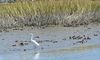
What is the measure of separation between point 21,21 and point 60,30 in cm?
256

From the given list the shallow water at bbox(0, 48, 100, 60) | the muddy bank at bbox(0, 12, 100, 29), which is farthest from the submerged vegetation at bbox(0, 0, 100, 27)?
the shallow water at bbox(0, 48, 100, 60)

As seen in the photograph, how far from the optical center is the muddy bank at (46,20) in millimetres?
23594

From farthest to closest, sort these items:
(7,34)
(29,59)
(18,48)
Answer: (7,34) < (18,48) < (29,59)

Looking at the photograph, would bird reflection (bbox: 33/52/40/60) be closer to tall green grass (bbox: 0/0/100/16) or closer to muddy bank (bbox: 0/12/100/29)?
muddy bank (bbox: 0/12/100/29)

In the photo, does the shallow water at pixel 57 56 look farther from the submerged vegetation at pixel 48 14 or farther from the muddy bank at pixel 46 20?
the submerged vegetation at pixel 48 14

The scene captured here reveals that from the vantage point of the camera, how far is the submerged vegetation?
23.8 metres

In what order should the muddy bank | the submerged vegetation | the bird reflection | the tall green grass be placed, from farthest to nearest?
the tall green grass → the submerged vegetation → the muddy bank → the bird reflection

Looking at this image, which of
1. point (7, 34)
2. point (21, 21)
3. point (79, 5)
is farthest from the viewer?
point (79, 5)

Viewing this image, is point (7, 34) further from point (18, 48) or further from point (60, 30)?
point (18, 48)

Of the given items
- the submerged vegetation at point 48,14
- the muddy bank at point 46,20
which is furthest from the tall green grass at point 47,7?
the muddy bank at point 46,20

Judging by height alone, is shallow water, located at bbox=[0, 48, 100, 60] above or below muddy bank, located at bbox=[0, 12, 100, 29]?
below

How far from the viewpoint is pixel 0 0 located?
33.4m

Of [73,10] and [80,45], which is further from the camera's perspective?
[73,10]

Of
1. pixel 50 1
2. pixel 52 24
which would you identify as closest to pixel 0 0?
pixel 50 1
